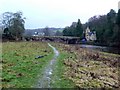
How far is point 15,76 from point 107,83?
600 centimetres

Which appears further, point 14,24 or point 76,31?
point 76,31

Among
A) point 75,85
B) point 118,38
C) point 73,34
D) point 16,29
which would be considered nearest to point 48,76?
point 75,85

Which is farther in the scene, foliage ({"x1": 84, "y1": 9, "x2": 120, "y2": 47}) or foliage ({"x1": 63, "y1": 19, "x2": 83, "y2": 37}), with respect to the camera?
foliage ({"x1": 63, "y1": 19, "x2": 83, "y2": 37})

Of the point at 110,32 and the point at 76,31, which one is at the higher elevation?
the point at 110,32

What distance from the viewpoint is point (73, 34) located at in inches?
6427

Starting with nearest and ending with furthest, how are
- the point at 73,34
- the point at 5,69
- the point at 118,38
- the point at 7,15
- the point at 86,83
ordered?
the point at 86,83, the point at 5,69, the point at 118,38, the point at 7,15, the point at 73,34

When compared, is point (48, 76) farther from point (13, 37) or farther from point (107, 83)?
point (13, 37)

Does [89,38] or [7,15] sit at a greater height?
[7,15]

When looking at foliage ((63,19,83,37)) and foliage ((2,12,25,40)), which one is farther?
foliage ((63,19,83,37))

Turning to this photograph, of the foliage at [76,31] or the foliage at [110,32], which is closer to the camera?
the foliage at [110,32]

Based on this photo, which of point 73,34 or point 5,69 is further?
point 73,34

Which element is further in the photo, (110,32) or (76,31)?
(76,31)

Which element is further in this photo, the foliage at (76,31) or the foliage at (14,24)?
the foliage at (76,31)

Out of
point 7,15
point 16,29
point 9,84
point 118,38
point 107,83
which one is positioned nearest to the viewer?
point 9,84
